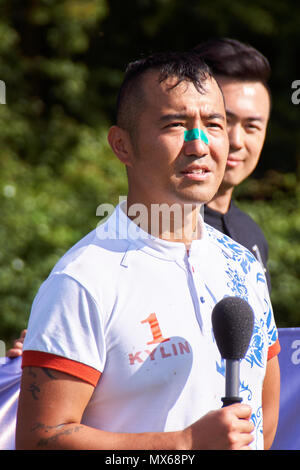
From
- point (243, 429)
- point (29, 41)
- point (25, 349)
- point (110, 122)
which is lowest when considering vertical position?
point (243, 429)

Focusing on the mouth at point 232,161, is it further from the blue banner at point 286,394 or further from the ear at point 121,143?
the ear at point 121,143

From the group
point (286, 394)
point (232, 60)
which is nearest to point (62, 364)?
point (286, 394)

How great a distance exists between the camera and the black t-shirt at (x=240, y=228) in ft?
11.8

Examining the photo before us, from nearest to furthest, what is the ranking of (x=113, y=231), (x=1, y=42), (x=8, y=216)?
(x=113, y=231)
(x=8, y=216)
(x=1, y=42)

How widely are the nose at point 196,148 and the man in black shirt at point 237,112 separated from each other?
135 cm

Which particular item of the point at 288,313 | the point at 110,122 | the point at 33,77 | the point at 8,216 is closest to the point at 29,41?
the point at 33,77

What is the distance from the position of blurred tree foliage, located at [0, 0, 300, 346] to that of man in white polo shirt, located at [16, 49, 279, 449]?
206 inches

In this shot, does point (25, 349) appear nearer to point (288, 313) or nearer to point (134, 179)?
point (134, 179)

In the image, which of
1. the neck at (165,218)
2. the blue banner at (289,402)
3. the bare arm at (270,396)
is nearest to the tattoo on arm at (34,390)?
the neck at (165,218)

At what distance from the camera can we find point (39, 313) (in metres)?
1.96

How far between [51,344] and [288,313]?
596 cm

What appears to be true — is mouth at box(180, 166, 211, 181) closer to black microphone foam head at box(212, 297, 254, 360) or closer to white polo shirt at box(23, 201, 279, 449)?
white polo shirt at box(23, 201, 279, 449)

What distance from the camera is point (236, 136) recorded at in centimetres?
356

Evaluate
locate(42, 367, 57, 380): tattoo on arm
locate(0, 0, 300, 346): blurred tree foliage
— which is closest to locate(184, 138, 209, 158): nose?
locate(42, 367, 57, 380): tattoo on arm
